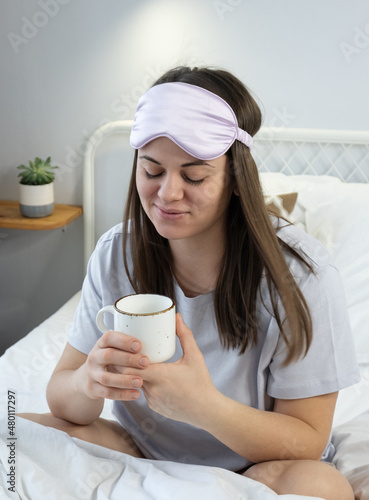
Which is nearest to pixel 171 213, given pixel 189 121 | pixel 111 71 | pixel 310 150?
pixel 189 121

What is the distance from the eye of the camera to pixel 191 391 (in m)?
0.86

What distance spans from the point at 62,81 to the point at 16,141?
1.11 ft

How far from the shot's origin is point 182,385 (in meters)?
0.85

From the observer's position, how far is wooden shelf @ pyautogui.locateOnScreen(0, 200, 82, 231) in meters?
2.29

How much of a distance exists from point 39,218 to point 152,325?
1.66 meters

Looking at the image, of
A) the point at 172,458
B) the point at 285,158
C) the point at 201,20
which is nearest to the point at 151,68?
the point at 201,20

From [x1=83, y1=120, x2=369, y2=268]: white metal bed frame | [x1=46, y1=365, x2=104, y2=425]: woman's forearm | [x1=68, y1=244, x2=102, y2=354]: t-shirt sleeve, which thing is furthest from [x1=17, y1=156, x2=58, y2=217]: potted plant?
[x1=46, y1=365, x2=104, y2=425]: woman's forearm

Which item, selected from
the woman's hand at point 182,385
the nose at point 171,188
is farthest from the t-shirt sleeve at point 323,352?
the nose at point 171,188

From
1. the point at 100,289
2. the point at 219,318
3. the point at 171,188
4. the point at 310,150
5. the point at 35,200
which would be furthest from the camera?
the point at 35,200

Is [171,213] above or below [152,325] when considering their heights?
above

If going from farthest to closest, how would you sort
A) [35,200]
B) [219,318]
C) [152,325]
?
[35,200] → [219,318] → [152,325]

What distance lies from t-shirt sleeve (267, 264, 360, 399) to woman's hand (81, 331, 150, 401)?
0.28 metres

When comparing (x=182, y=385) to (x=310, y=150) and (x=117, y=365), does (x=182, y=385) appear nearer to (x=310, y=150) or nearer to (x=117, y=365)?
(x=117, y=365)

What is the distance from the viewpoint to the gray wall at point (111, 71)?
2.11 meters
